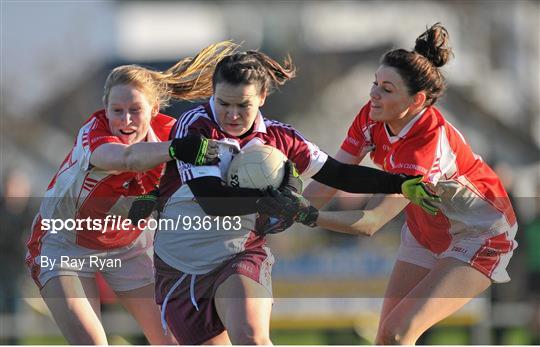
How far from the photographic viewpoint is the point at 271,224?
698 cm

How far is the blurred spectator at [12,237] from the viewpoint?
1268 cm

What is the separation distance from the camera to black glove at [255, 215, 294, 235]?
6.91 m

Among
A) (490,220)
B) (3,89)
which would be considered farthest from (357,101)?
(490,220)

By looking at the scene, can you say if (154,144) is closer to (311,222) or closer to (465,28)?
(311,222)

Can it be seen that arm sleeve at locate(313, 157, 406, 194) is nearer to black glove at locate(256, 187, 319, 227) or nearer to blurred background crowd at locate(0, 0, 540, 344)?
black glove at locate(256, 187, 319, 227)

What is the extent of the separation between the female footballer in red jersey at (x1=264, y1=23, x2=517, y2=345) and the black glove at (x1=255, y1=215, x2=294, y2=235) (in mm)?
334

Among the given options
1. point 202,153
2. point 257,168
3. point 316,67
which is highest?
point 202,153

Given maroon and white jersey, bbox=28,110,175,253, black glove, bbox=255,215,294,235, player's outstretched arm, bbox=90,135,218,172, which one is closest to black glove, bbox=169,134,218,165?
player's outstretched arm, bbox=90,135,218,172

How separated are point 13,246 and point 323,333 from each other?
9.97 feet

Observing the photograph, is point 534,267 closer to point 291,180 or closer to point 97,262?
point 97,262

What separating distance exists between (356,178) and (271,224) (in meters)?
0.60

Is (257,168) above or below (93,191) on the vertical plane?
above

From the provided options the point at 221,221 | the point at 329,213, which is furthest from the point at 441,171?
the point at 221,221

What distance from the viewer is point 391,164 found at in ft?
24.7
